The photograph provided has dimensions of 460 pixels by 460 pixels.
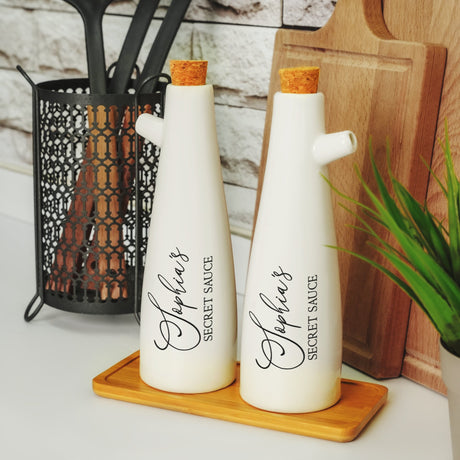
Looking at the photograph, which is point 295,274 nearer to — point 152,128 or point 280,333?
point 280,333

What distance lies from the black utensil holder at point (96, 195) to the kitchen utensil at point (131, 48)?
0.06 ft

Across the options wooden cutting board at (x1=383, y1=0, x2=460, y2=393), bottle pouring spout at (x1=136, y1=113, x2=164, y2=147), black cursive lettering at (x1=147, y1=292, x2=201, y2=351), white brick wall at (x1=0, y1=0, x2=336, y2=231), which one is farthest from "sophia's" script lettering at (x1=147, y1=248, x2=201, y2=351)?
white brick wall at (x1=0, y1=0, x2=336, y2=231)

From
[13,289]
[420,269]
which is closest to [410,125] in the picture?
[420,269]

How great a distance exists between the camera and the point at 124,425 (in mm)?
656

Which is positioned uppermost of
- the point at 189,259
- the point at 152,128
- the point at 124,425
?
the point at 152,128

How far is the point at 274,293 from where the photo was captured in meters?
0.62

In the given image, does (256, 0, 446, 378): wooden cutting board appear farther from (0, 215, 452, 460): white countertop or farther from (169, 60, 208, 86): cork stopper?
(169, 60, 208, 86): cork stopper

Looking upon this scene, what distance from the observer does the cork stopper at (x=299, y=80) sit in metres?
0.59

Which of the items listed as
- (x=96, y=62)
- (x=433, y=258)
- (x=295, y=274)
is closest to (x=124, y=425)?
(x=295, y=274)

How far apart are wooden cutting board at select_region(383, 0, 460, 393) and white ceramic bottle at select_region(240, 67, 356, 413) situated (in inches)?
5.0

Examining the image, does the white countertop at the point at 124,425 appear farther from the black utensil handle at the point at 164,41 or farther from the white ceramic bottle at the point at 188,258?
the black utensil handle at the point at 164,41

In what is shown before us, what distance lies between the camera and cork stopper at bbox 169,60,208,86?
2.09 ft

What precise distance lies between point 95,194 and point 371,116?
11.9 inches

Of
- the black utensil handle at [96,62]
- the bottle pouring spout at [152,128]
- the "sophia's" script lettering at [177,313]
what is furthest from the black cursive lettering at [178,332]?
the black utensil handle at [96,62]
